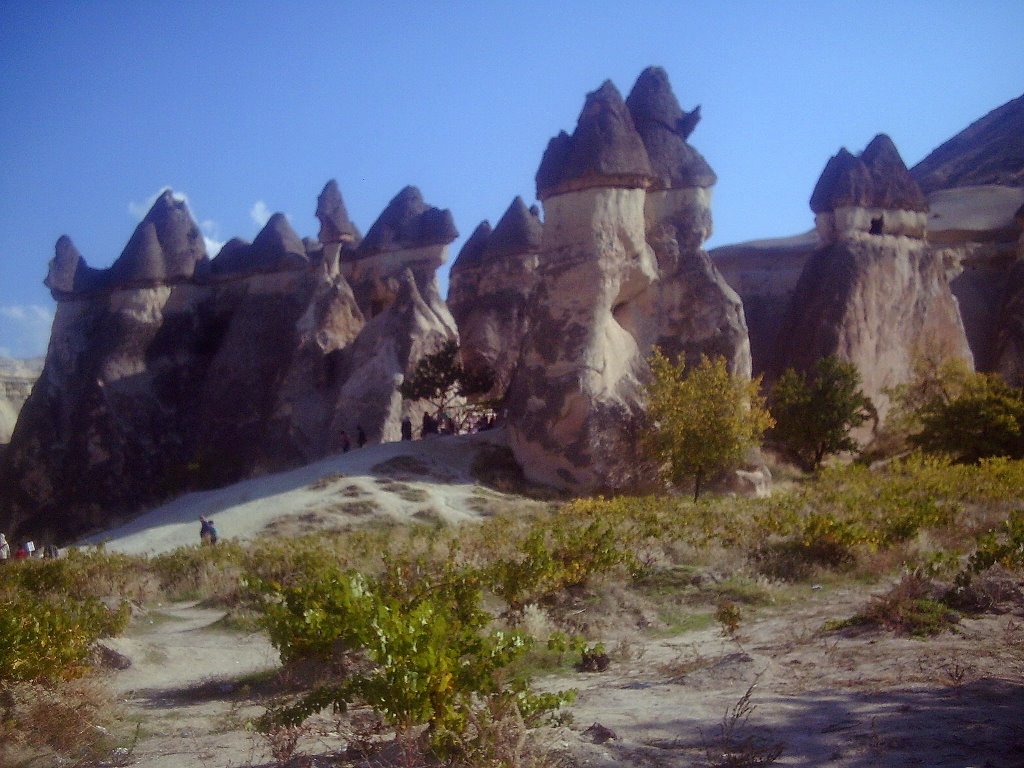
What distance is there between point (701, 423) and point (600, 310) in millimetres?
3813

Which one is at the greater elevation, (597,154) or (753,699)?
(597,154)

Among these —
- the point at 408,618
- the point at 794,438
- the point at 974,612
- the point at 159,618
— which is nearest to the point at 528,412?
the point at 794,438

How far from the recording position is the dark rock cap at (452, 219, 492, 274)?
108 feet

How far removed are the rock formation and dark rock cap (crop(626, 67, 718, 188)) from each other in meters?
4.23

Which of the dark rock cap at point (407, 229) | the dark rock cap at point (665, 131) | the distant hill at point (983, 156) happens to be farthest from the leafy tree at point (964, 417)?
the distant hill at point (983, 156)

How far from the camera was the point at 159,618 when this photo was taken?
949 cm

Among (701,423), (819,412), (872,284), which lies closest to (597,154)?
(701,423)

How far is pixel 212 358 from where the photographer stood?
29.9m

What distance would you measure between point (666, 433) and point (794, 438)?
211 inches

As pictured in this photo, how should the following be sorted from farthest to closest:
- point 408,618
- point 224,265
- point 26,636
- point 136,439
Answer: point 224,265
point 136,439
point 26,636
point 408,618

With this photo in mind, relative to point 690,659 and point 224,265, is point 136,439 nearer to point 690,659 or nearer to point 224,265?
point 224,265

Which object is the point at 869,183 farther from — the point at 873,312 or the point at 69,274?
the point at 69,274

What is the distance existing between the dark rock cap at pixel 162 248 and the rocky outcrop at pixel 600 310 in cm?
1448

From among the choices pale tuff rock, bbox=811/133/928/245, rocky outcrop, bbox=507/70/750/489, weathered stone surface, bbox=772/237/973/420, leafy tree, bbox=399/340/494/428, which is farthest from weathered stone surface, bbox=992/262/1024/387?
leafy tree, bbox=399/340/494/428
